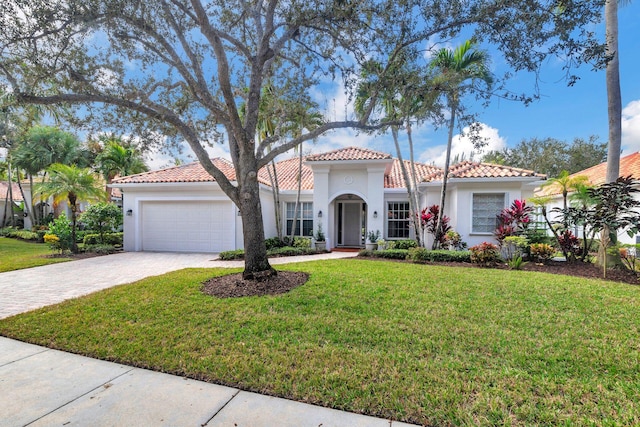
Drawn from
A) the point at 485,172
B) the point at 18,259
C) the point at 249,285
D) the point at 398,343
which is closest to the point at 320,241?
the point at 249,285

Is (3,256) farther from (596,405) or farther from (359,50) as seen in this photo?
(596,405)

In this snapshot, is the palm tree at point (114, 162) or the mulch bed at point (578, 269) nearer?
the mulch bed at point (578, 269)

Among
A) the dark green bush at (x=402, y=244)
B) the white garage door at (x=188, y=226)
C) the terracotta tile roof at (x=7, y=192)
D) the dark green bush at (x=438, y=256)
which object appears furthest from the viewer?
the terracotta tile roof at (x=7, y=192)

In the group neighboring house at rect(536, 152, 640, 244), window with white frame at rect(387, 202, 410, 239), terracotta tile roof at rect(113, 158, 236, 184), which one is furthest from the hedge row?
terracotta tile roof at rect(113, 158, 236, 184)

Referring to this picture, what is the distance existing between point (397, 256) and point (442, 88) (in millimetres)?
7464

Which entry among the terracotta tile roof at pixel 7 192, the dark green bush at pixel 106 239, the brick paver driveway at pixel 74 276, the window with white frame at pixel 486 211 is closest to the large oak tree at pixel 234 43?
the brick paver driveway at pixel 74 276

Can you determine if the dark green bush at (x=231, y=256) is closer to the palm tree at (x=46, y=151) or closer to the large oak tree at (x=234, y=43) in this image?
the large oak tree at (x=234, y=43)

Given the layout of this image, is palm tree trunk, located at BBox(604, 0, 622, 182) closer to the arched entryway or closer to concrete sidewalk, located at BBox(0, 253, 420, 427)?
the arched entryway

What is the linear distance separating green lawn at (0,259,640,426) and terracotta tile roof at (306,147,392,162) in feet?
28.8

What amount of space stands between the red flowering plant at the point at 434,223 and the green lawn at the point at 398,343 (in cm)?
616

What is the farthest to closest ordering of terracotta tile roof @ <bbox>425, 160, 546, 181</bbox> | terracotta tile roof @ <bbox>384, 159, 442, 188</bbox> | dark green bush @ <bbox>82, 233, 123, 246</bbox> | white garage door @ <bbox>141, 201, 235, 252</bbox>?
terracotta tile roof @ <bbox>384, 159, 442, 188</bbox> → dark green bush @ <bbox>82, 233, 123, 246</bbox> → white garage door @ <bbox>141, 201, 235, 252</bbox> → terracotta tile roof @ <bbox>425, 160, 546, 181</bbox>

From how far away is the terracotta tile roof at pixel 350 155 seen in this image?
14836 millimetres

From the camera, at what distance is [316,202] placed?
15.7 metres

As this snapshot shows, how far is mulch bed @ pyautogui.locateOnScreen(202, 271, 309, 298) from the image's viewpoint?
6.77 metres
